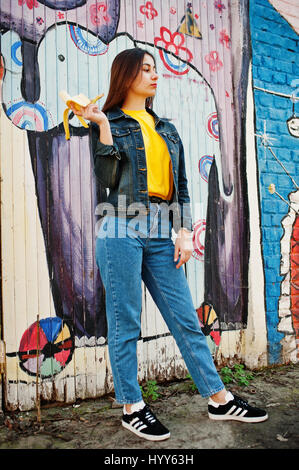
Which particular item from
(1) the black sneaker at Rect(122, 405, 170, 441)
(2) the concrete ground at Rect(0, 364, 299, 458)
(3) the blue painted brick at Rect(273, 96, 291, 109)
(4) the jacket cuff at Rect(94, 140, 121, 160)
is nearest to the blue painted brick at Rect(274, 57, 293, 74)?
(3) the blue painted brick at Rect(273, 96, 291, 109)

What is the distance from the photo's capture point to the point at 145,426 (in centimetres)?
196

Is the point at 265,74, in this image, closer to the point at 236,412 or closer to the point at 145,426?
the point at 236,412

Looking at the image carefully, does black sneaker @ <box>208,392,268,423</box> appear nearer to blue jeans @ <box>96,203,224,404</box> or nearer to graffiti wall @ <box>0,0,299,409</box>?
blue jeans @ <box>96,203,224,404</box>

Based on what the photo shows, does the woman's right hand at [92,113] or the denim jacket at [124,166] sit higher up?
the woman's right hand at [92,113]

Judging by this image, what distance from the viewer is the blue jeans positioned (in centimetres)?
197

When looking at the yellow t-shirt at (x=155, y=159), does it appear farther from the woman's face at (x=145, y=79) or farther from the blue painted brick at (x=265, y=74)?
the blue painted brick at (x=265, y=74)

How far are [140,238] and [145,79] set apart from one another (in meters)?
0.87

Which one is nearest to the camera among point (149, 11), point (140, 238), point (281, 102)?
point (140, 238)

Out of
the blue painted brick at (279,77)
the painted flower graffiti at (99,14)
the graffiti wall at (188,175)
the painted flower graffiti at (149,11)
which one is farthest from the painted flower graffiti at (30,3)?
the blue painted brick at (279,77)

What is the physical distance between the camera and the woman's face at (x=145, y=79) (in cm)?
208

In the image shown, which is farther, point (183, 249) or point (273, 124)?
point (273, 124)

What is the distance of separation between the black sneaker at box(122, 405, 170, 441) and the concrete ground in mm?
33

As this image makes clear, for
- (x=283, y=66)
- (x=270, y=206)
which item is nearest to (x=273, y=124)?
(x=283, y=66)

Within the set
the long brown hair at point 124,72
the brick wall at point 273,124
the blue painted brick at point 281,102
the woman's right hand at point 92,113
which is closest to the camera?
the woman's right hand at point 92,113
